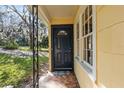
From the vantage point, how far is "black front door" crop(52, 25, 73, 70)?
7.76 m

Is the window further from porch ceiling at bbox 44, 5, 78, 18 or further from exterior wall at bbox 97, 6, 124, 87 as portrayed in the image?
porch ceiling at bbox 44, 5, 78, 18

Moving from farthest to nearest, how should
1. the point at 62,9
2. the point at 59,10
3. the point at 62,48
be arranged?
the point at 62,48
the point at 59,10
the point at 62,9

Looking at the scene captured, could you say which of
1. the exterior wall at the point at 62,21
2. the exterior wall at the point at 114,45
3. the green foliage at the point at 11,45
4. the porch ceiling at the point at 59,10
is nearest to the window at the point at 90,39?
the exterior wall at the point at 114,45

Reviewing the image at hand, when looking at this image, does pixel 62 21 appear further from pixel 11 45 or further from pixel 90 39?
pixel 90 39

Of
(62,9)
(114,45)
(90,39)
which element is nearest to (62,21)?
(62,9)

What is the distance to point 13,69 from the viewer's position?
744 cm

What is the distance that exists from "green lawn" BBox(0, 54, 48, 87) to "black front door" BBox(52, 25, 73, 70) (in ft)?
4.05

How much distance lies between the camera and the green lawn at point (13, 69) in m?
7.07

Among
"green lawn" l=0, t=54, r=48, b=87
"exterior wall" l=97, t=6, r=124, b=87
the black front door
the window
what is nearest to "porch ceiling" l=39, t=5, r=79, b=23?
the black front door

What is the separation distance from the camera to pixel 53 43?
7.81 m

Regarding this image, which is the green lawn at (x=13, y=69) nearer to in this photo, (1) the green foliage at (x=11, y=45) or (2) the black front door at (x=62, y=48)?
(1) the green foliage at (x=11, y=45)

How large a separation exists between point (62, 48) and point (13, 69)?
188 centimetres

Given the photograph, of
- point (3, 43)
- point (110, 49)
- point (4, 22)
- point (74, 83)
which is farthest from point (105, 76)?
point (3, 43)
